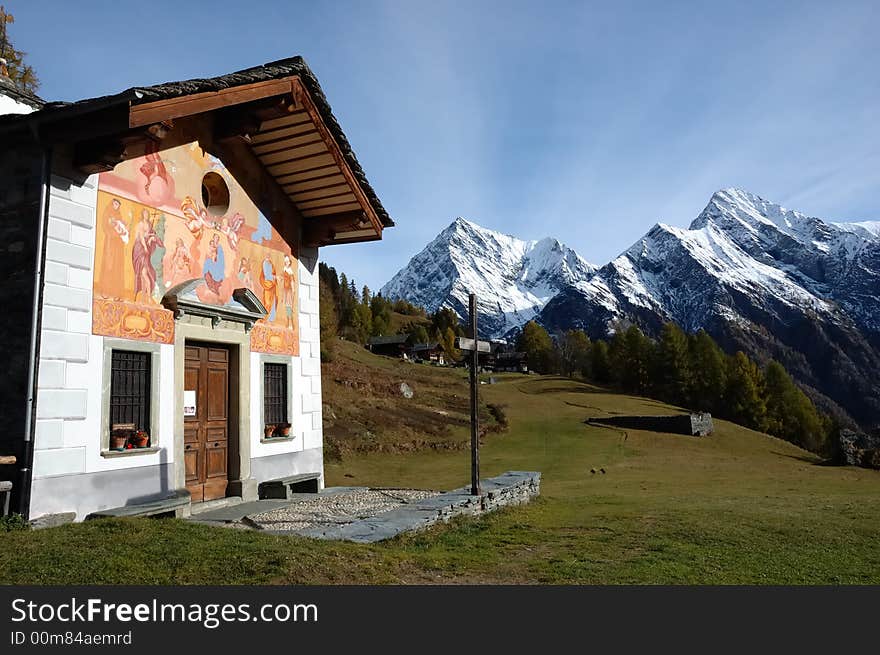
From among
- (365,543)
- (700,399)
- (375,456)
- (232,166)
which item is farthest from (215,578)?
(700,399)

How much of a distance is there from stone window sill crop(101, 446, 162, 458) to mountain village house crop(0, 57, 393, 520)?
0.02m

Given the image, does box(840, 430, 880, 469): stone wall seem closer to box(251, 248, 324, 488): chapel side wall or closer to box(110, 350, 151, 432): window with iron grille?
box(251, 248, 324, 488): chapel side wall

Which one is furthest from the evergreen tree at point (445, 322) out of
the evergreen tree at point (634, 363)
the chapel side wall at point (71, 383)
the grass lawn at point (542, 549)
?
the chapel side wall at point (71, 383)

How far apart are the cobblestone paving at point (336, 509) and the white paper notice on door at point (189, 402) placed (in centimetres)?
214

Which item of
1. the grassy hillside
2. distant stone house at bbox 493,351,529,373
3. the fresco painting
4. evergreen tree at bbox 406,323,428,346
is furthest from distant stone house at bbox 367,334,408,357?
the fresco painting

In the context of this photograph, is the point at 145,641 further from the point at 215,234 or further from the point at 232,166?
the point at 232,166

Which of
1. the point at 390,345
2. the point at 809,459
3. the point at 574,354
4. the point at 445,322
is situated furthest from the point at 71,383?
the point at 445,322

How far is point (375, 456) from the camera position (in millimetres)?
28875

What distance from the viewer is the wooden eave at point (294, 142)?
9367mm

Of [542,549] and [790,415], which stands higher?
[542,549]

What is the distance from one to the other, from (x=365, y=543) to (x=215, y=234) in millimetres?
6349

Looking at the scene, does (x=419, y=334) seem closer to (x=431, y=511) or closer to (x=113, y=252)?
(x=431, y=511)

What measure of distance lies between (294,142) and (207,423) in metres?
5.72

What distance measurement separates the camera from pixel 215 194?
457 inches
